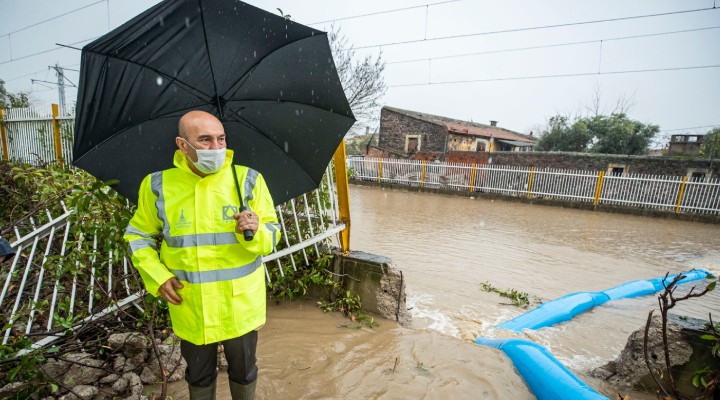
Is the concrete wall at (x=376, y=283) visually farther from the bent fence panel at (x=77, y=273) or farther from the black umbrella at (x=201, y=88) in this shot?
the black umbrella at (x=201, y=88)

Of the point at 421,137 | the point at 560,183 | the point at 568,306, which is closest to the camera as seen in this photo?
the point at 568,306

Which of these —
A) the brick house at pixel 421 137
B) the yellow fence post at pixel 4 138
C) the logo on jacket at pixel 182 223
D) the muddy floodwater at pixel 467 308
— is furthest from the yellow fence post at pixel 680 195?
the yellow fence post at pixel 4 138

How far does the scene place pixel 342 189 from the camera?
3.38 meters

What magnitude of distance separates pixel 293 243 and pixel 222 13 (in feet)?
7.30

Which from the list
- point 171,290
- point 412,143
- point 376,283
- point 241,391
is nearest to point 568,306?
point 376,283

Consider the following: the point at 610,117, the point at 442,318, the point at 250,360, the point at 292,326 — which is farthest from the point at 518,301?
the point at 610,117

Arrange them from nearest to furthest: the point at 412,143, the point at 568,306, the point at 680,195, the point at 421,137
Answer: the point at 568,306, the point at 680,195, the point at 421,137, the point at 412,143

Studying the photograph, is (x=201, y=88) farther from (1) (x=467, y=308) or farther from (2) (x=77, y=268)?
(1) (x=467, y=308)

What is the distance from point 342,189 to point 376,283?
984 millimetres

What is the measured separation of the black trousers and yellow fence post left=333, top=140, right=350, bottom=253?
69.3 inches

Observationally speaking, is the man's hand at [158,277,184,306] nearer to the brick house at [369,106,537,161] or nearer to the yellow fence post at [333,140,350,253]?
the yellow fence post at [333,140,350,253]

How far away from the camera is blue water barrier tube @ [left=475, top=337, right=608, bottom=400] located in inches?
85.6

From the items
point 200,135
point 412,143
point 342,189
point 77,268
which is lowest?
point 77,268

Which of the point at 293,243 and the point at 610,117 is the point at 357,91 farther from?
the point at 293,243
